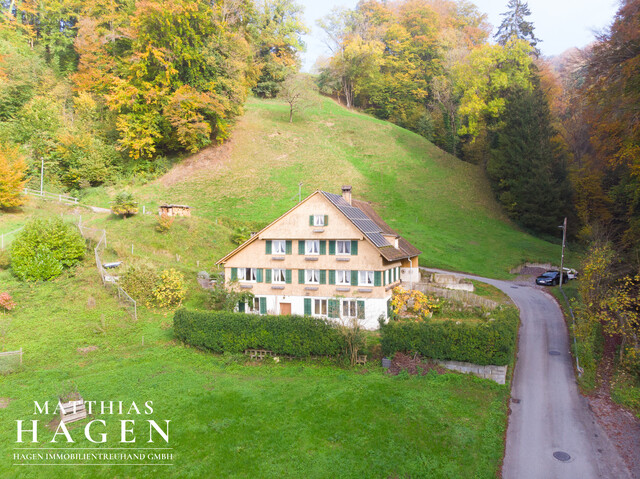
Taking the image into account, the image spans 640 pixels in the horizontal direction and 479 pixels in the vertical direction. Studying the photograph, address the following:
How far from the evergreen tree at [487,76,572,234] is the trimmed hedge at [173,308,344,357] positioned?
43155 millimetres

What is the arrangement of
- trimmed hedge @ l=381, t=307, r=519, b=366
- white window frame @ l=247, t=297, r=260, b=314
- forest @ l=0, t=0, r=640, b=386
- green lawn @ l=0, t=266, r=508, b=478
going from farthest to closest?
1. forest @ l=0, t=0, r=640, b=386
2. white window frame @ l=247, t=297, r=260, b=314
3. trimmed hedge @ l=381, t=307, r=519, b=366
4. green lawn @ l=0, t=266, r=508, b=478

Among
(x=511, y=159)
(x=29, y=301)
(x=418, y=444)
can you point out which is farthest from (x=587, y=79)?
(x=29, y=301)

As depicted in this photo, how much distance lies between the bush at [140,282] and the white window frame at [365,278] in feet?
52.2

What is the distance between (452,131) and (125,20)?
195 ft

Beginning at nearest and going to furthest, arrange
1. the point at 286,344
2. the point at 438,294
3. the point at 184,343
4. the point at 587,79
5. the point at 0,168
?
the point at 286,344 → the point at 184,343 → the point at 587,79 → the point at 438,294 → the point at 0,168

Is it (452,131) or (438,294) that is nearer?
(438,294)

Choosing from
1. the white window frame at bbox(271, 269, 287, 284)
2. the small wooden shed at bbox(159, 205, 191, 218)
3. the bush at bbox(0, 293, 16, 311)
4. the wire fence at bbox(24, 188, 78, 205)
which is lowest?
the bush at bbox(0, 293, 16, 311)

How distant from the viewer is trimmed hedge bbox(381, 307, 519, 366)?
784 inches

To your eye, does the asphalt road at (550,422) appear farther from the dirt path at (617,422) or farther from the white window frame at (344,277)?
the white window frame at (344,277)

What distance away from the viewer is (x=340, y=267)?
2811cm

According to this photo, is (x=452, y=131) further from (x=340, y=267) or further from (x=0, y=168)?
(x=0, y=168)

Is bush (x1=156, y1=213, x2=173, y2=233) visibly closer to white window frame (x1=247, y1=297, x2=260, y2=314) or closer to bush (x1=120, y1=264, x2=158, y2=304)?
bush (x1=120, y1=264, x2=158, y2=304)

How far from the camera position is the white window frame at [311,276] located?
2876 cm

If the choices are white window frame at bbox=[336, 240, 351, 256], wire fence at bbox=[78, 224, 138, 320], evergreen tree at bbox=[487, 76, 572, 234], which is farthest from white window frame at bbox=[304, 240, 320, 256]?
evergreen tree at bbox=[487, 76, 572, 234]
